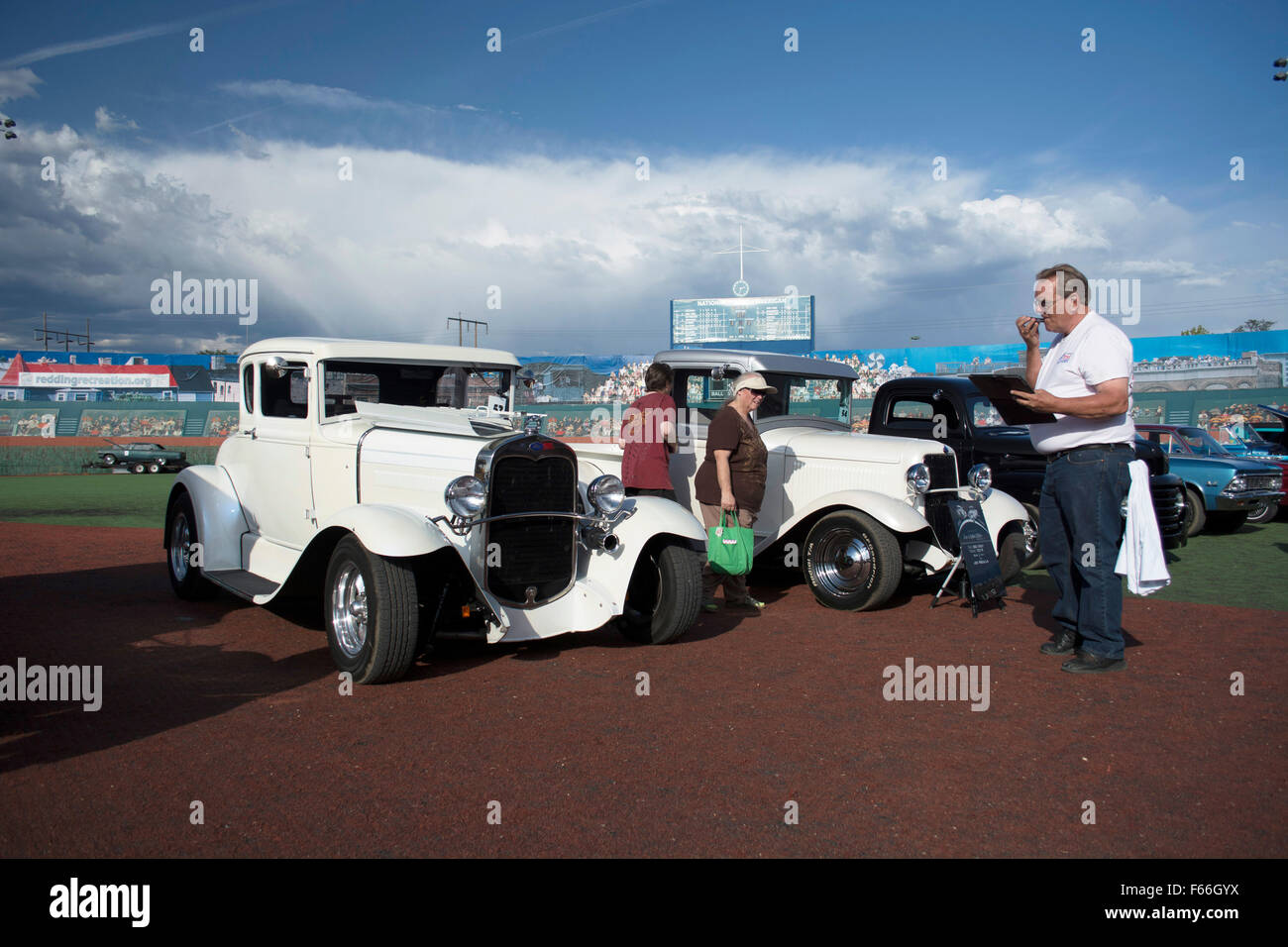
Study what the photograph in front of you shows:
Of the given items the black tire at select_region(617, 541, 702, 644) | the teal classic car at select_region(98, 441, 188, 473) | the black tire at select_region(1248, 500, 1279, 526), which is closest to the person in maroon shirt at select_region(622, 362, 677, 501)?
the black tire at select_region(617, 541, 702, 644)

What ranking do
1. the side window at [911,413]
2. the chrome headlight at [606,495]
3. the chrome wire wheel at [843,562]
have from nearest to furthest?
the chrome headlight at [606,495] → the chrome wire wheel at [843,562] → the side window at [911,413]

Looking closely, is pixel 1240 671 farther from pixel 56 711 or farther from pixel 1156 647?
pixel 56 711

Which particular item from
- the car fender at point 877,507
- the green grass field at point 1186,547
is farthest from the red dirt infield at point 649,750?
the green grass field at point 1186,547

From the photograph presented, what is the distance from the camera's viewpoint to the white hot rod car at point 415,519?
15.6ft

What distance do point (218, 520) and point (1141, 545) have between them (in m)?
6.14

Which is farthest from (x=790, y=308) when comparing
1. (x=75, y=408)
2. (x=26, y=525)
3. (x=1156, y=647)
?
(x=1156, y=647)

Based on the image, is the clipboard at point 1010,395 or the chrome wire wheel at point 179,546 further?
the chrome wire wheel at point 179,546

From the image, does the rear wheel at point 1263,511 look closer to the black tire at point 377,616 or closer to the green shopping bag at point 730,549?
the green shopping bag at point 730,549

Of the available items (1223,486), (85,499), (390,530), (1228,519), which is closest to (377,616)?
(390,530)

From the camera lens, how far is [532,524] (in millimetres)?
5129

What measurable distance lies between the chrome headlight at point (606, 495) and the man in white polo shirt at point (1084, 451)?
2391 millimetres

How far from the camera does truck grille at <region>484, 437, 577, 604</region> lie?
4.98 metres

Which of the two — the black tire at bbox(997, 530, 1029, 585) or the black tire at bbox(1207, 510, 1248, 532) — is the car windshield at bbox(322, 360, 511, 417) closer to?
the black tire at bbox(997, 530, 1029, 585)

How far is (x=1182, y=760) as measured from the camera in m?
3.62
